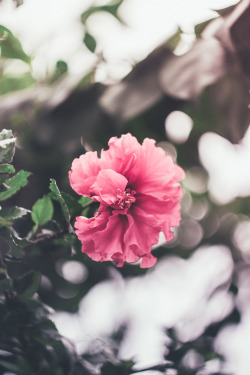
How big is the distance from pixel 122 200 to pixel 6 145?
13cm

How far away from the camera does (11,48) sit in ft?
2.85

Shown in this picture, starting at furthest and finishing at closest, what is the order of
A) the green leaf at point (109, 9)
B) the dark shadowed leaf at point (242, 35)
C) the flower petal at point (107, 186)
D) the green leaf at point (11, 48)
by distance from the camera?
the green leaf at point (109, 9)
the green leaf at point (11, 48)
the dark shadowed leaf at point (242, 35)
the flower petal at point (107, 186)

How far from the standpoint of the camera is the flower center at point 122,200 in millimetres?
454

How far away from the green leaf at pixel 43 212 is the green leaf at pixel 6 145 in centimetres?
10

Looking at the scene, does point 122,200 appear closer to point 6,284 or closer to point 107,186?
point 107,186

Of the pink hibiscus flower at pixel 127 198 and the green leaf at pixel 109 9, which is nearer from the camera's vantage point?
the pink hibiscus flower at pixel 127 198

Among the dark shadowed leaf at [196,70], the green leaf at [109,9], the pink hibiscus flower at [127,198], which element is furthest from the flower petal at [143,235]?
the green leaf at [109,9]

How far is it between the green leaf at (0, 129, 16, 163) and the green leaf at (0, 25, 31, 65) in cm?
44

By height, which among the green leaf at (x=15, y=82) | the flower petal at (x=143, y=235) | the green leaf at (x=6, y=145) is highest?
the green leaf at (x=6, y=145)

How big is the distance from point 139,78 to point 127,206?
0.38 metres

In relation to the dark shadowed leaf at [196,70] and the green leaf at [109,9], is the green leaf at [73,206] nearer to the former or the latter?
the dark shadowed leaf at [196,70]

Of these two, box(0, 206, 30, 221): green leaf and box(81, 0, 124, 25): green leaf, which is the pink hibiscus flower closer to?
box(0, 206, 30, 221): green leaf

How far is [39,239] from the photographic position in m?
0.54

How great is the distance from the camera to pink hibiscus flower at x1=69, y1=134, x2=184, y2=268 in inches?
18.0
